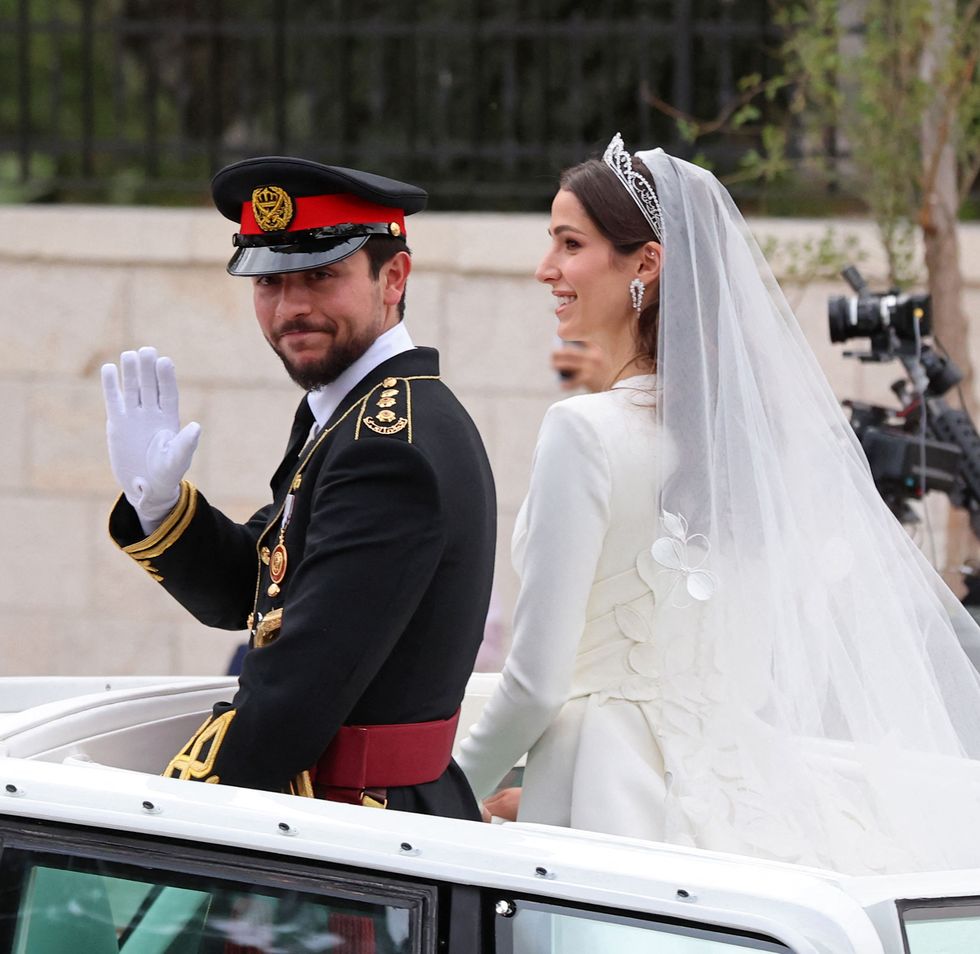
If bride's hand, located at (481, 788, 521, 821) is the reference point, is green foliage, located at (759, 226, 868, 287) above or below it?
above

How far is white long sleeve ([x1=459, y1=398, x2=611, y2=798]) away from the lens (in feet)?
7.57

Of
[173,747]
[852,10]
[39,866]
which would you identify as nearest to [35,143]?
[852,10]

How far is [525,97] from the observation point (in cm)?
644

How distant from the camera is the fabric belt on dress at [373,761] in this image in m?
2.10

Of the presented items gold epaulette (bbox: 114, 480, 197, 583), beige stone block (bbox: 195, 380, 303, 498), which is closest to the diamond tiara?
gold epaulette (bbox: 114, 480, 197, 583)

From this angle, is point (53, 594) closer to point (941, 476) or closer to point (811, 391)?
point (941, 476)

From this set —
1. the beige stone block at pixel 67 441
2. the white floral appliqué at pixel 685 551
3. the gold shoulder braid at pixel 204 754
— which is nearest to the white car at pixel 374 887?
the gold shoulder braid at pixel 204 754

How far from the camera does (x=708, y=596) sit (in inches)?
91.1

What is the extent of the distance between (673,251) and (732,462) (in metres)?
0.33

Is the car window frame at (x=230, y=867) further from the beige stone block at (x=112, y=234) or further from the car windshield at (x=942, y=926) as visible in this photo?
the beige stone block at (x=112, y=234)

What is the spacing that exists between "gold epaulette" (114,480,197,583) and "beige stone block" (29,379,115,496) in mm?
4276

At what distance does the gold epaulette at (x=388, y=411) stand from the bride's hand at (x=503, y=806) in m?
0.76

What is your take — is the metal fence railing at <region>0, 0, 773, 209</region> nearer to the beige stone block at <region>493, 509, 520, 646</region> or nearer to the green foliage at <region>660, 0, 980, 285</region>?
the green foliage at <region>660, 0, 980, 285</region>

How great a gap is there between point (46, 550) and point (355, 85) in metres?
2.33
